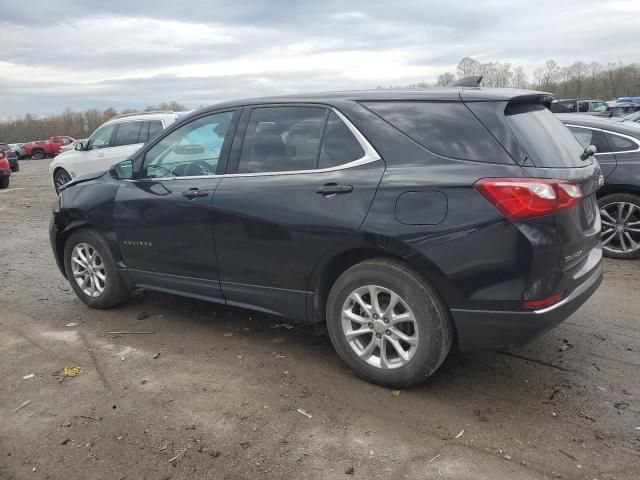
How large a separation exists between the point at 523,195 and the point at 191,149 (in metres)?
2.62

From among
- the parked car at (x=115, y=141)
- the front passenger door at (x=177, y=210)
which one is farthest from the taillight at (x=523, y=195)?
the parked car at (x=115, y=141)

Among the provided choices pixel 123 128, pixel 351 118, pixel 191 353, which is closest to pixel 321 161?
pixel 351 118

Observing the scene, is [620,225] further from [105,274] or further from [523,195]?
[105,274]

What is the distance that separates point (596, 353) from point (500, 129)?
1.85 m

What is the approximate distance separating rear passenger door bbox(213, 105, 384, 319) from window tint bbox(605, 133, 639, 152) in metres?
4.27

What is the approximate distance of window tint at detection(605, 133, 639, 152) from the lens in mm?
6309

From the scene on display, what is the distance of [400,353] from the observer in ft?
11.1

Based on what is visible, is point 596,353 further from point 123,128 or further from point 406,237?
point 123,128

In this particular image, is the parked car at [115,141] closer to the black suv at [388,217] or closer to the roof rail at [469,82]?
the black suv at [388,217]

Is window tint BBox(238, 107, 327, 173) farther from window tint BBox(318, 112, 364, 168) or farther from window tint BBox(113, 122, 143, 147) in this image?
window tint BBox(113, 122, 143, 147)

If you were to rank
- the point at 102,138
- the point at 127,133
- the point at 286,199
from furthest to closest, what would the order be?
the point at 102,138 → the point at 127,133 → the point at 286,199

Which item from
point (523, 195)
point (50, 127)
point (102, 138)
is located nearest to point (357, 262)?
point (523, 195)

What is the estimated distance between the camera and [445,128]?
10.7 ft

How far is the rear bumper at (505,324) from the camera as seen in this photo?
3023 mm
